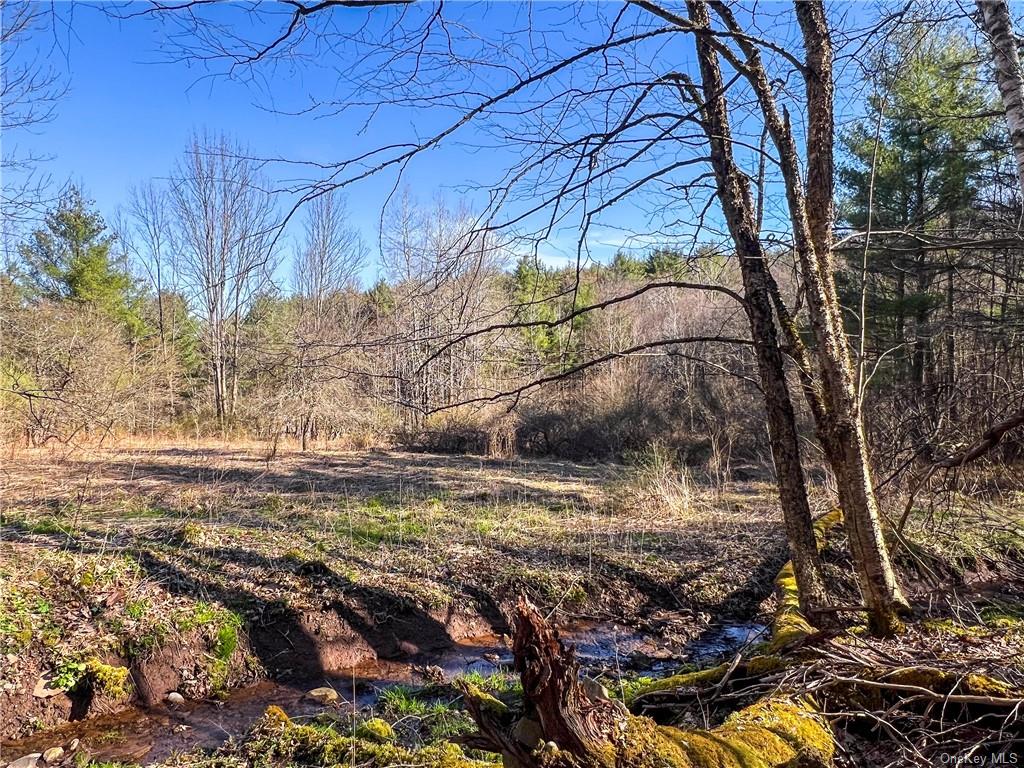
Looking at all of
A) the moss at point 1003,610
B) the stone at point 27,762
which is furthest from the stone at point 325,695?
the moss at point 1003,610

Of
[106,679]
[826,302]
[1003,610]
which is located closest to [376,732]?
[106,679]

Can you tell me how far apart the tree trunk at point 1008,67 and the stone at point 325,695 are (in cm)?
561

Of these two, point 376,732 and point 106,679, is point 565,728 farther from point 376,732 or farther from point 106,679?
point 106,679

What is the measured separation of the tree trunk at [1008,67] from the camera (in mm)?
3234

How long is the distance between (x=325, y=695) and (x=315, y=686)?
25 centimetres

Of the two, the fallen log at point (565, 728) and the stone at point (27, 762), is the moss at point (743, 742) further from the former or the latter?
the stone at point (27, 762)

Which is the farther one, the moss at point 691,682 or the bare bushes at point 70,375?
the bare bushes at point 70,375

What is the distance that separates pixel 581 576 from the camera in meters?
6.83

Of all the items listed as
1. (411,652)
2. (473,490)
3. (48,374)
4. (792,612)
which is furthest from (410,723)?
(48,374)

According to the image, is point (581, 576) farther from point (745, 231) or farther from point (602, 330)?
point (602, 330)

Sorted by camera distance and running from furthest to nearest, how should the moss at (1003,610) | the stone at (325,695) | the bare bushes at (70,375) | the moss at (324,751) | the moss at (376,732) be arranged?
the bare bushes at (70,375) < the moss at (1003,610) < the stone at (325,695) < the moss at (376,732) < the moss at (324,751)

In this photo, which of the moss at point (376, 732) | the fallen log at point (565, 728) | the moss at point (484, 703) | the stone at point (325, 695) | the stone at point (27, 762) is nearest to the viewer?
the fallen log at point (565, 728)

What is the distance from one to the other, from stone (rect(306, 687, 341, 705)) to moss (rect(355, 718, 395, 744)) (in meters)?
1.21

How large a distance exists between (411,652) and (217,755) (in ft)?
8.13
